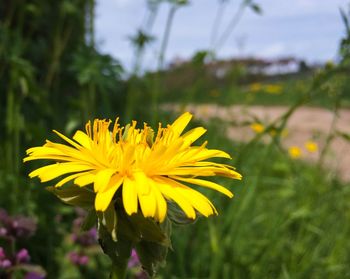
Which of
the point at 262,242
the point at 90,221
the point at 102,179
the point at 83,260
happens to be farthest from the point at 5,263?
the point at 262,242

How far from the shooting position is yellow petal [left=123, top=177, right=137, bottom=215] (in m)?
0.68

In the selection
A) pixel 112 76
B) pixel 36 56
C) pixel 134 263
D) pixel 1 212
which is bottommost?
pixel 134 263

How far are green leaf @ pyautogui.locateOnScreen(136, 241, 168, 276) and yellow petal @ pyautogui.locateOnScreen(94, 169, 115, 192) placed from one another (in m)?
0.15

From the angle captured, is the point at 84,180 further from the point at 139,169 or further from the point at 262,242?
the point at 262,242

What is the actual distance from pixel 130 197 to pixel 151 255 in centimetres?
14

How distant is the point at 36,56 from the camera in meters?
3.58

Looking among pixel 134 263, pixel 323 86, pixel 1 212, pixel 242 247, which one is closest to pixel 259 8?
pixel 323 86

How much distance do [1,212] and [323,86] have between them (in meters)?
1.13

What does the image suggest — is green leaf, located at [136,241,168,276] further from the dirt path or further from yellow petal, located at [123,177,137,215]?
the dirt path

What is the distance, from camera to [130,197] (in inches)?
27.5

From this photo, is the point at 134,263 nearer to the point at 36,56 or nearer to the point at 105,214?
the point at 105,214

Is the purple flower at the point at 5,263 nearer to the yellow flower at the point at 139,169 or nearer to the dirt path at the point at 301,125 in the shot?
the yellow flower at the point at 139,169

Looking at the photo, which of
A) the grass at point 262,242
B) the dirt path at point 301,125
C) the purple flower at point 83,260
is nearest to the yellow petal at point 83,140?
the purple flower at point 83,260

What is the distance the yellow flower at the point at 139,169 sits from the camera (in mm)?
696
